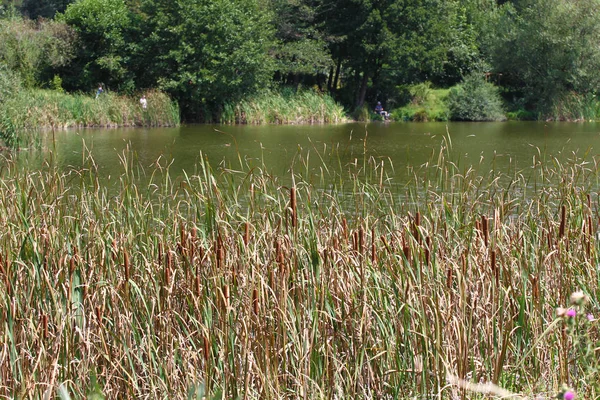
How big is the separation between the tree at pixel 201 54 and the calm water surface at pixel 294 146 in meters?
2.58

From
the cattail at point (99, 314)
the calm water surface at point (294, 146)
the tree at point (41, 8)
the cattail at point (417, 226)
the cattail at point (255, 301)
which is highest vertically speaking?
the tree at point (41, 8)

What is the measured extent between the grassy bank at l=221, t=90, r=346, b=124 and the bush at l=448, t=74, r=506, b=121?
4777 mm

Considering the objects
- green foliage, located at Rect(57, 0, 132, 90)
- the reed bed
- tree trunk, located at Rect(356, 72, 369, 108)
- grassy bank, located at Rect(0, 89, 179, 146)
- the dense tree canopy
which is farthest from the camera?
Result: tree trunk, located at Rect(356, 72, 369, 108)

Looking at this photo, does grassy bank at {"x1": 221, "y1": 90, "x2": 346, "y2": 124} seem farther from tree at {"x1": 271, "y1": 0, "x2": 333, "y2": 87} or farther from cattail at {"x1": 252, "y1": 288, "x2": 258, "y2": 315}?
cattail at {"x1": 252, "y1": 288, "x2": 258, "y2": 315}

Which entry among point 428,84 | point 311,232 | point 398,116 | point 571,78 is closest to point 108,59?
point 398,116

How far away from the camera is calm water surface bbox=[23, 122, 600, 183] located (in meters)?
13.9

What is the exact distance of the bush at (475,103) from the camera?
31.6 meters

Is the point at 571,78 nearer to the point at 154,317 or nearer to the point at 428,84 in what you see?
the point at 428,84

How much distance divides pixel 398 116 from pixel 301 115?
5.71 meters

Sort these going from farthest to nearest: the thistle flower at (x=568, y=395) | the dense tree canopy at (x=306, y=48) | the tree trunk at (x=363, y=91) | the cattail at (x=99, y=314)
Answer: the tree trunk at (x=363, y=91), the dense tree canopy at (x=306, y=48), the cattail at (x=99, y=314), the thistle flower at (x=568, y=395)

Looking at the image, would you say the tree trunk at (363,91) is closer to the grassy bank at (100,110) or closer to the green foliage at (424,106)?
the green foliage at (424,106)

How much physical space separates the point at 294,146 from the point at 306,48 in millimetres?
15369

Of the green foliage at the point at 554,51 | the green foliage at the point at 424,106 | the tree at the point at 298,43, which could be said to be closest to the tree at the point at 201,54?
the tree at the point at 298,43

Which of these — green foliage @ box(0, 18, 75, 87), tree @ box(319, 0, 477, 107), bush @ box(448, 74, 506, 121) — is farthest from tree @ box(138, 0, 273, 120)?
bush @ box(448, 74, 506, 121)
